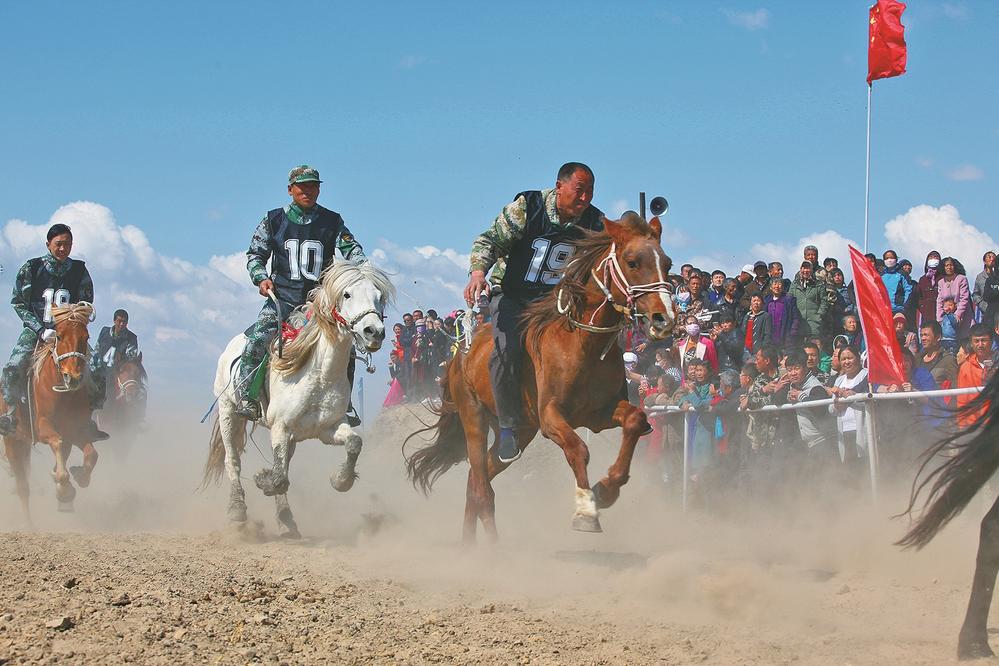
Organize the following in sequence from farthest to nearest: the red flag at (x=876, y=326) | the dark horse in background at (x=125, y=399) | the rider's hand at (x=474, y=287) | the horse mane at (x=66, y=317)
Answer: the dark horse in background at (x=125, y=399)
the horse mane at (x=66, y=317)
the red flag at (x=876, y=326)
the rider's hand at (x=474, y=287)

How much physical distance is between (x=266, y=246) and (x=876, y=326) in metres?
5.48

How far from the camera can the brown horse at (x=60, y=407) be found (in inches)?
464

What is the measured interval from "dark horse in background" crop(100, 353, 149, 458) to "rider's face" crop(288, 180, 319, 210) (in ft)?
31.1

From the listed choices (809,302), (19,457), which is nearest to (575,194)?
(809,302)

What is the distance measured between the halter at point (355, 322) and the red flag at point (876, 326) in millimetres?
4211

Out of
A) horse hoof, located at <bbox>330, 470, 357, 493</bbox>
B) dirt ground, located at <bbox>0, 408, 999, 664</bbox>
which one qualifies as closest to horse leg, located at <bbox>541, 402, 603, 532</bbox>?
dirt ground, located at <bbox>0, 408, 999, 664</bbox>

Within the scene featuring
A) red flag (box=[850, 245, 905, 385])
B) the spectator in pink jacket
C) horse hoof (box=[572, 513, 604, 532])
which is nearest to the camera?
horse hoof (box=[572, 513, 604, 532])

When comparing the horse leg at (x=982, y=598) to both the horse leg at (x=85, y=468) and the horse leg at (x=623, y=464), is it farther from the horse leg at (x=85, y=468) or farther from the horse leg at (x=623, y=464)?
the horse leg at (x=85, y=468)

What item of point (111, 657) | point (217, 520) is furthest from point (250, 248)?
point (111, 657)

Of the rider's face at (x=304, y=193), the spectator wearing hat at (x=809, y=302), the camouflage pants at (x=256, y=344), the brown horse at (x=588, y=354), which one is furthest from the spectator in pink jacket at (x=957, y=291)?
the camouflage pants at (x=256, y=344)

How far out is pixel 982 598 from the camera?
504cm

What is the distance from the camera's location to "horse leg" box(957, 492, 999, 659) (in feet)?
16.2

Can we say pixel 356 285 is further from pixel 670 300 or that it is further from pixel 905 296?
pixel 905 296

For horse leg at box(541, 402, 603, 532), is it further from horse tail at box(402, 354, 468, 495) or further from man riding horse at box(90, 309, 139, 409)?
man riding horse at box(90, 309, 139, 409)
